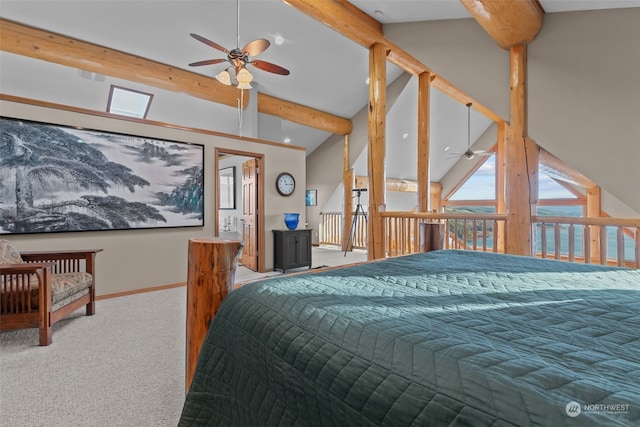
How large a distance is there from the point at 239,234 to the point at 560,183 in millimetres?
8346

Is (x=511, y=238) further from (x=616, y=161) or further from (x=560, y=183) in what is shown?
(x=560, y=183)

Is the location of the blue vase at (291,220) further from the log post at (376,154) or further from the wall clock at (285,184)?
the log post at (376,154)

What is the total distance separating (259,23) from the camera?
4602mm

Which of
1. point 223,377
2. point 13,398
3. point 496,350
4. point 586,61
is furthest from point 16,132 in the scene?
point 586,61

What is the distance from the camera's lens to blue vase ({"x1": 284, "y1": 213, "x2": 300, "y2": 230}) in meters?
5.19

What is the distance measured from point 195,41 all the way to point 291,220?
9.75 feet

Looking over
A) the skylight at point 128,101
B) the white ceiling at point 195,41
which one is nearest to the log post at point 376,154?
the white ceiling at point 195,41

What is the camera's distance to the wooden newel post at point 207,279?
113 centimetres

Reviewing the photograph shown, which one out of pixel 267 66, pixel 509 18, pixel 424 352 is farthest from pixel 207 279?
pixel 509 18

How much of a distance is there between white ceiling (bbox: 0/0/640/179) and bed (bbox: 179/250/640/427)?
133 inches

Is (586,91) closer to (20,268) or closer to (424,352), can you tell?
(424,352)

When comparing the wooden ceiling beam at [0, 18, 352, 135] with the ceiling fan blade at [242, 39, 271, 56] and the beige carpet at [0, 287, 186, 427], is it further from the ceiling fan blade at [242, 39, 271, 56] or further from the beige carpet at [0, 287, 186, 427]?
the beige carpet at [0, 287, 186, 427]

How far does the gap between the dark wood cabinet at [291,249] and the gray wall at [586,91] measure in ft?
10.6

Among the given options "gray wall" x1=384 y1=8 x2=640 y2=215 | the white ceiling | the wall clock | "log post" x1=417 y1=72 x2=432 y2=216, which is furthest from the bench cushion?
"log post" x1=417 y1=72 x2=432 y2=216
